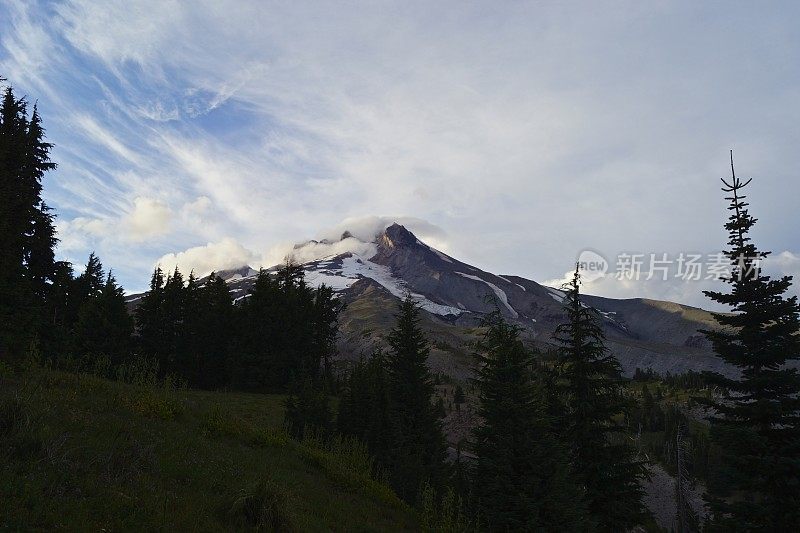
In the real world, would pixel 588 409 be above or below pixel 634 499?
above

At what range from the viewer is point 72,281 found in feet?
147

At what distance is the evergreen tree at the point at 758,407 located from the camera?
16.8 meters

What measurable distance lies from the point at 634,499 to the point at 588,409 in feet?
13.0

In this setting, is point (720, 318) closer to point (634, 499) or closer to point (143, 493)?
point (634, 499)

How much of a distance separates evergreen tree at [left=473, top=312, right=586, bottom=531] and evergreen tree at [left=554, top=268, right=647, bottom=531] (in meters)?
5.49

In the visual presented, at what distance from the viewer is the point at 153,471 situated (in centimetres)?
769

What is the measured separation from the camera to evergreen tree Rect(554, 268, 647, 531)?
18.7m

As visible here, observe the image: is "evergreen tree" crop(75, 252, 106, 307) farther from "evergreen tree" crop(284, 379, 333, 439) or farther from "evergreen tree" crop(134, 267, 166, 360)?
"evergreen tree" crop(284, 379, 333, 439)

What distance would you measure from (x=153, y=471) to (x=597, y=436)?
677 inches

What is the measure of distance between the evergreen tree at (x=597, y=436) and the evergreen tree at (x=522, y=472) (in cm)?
549

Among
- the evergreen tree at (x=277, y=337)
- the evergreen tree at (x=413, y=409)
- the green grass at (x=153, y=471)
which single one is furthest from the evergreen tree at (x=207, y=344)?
the green grass at (x=153, y=471)

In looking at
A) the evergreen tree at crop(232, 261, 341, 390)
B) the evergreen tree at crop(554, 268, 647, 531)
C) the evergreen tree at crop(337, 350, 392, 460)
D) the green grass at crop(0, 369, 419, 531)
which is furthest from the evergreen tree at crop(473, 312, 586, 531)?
the evergreen tree at crop(232, 261, 341, 390)

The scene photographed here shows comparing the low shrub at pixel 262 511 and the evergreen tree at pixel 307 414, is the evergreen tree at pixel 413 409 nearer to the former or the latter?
the evergreen tree at pixel 307 414

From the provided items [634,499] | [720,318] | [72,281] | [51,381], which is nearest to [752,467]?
[634,499]
